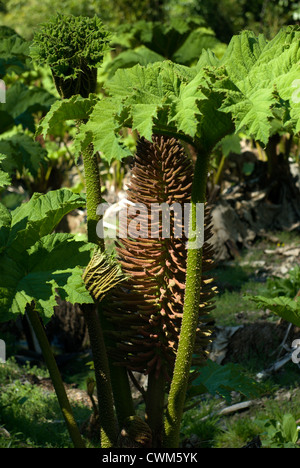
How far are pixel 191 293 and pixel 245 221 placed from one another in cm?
427

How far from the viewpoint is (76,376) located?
168 inches

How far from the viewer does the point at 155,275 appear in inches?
95.1

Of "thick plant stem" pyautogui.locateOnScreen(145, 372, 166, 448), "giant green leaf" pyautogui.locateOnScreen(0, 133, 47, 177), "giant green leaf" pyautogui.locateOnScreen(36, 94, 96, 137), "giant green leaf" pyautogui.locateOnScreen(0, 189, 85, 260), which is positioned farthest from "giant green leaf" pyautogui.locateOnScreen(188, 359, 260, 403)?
"giant green leaf" pyautogui.locateOnScreen(0, 133, 47, 177)

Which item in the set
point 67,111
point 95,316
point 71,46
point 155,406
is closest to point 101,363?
point 95,316

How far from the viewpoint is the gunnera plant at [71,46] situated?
2125 mm

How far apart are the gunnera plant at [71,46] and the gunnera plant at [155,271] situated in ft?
1.32

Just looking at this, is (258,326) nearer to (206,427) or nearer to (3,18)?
(206,427)

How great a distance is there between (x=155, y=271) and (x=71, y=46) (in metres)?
0.92

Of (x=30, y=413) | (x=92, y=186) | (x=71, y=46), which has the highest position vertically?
(x=71, y=46)

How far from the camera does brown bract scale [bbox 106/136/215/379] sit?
2354 millimetres

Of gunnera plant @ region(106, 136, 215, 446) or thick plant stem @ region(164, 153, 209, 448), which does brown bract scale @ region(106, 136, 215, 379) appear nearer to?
gunnera plant @ region(106, 136, 215, 446)

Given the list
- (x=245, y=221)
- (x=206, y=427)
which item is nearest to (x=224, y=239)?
(x=245, y=221)

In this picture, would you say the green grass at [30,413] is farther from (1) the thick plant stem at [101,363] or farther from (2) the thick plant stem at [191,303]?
(2) the thick plant stem at [191,303]

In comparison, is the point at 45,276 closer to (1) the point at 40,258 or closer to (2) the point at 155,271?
(1) the point at 40,258
